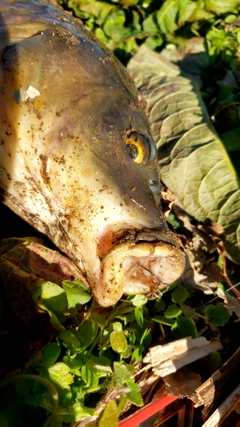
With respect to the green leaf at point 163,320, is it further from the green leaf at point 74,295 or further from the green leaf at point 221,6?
the green leaf at point 221,6

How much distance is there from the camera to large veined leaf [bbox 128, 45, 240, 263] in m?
3.17

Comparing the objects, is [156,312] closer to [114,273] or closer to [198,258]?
[198,258]

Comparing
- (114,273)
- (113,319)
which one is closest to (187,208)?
(113,319)

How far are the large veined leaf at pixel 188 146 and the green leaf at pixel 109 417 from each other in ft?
4.25

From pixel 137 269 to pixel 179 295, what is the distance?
0.52 m

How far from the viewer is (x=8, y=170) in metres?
2.23

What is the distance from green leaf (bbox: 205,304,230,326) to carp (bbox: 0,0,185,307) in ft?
2.02

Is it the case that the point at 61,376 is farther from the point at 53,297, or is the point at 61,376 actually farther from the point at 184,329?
the point at 184,329

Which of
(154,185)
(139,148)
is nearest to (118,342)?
(154,185)

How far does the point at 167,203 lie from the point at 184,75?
1792 millimetres

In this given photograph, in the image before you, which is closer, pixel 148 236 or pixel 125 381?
pixel 148 236

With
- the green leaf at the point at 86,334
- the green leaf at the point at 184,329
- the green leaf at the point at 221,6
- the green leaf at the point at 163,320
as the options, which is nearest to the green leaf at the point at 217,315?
the green leaf at the point at 184,329

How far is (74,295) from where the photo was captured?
246 centimetres

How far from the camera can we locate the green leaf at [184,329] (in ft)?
8.78
